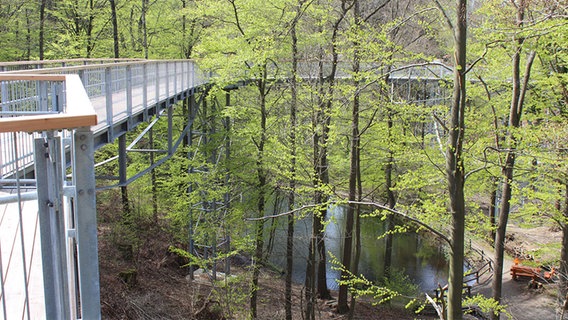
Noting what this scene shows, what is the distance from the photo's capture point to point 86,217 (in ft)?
7.02

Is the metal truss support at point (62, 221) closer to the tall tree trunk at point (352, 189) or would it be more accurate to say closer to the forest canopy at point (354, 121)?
the forest canopy at point (354, 121)

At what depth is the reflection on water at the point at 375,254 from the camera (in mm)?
21672

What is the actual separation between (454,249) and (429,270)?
1506cm

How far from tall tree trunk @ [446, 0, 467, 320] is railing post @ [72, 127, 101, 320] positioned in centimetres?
644

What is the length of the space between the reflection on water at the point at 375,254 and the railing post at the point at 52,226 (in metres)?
17.3

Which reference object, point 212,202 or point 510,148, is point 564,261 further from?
point 212,202

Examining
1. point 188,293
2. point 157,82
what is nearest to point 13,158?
point 157,82

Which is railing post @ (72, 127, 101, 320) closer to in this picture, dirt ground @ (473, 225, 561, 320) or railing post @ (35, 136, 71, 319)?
railing post @ (35, 136, 71, 319)

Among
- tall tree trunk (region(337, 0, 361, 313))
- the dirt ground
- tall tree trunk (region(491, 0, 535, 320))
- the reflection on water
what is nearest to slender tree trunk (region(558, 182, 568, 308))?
the dirt ground

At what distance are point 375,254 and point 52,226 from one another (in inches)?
914

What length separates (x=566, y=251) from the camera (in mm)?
13328

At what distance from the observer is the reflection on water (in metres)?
21.7

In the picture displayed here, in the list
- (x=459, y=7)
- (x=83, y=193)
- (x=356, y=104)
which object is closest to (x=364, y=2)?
(x=356, y=104)

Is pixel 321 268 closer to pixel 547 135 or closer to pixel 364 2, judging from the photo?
pixel 364 2
